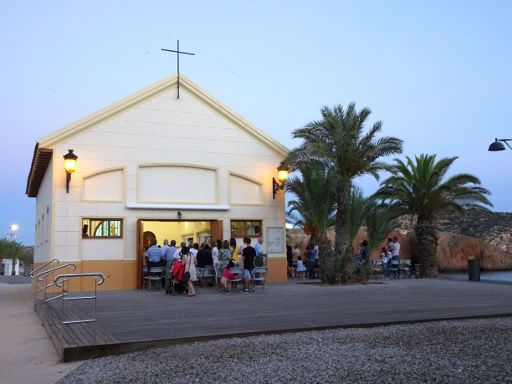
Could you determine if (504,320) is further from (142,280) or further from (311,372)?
(142,280)

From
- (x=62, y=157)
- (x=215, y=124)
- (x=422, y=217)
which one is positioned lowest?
(x=422, y=217)

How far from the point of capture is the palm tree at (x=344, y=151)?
58.9 ft

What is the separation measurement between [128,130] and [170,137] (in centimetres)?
143

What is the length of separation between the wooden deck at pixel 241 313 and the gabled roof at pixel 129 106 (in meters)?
5.73

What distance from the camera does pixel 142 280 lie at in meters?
17.5

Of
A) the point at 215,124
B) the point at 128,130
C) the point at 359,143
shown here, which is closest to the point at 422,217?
the point at 359,143

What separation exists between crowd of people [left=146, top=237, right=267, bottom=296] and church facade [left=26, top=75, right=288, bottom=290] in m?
0.96

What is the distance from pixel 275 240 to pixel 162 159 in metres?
4.94

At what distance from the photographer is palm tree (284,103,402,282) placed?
706 inches

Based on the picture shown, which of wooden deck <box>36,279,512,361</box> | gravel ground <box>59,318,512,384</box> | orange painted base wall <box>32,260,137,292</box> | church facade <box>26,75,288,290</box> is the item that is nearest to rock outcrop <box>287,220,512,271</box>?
church facade <box>26,75,288,290</box>

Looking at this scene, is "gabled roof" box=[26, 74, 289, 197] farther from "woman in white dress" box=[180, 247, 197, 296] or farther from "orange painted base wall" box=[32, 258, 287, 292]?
"woman in white dress" box=[180, 247, 197, 296]

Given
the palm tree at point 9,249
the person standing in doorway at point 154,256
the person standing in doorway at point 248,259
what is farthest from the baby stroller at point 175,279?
the palm tree at point 9,249

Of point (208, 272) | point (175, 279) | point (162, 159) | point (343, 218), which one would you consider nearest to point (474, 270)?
point (343, 218)

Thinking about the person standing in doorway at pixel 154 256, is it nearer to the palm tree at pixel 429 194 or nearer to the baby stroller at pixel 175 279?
the baby stroller at pixel 175 279
